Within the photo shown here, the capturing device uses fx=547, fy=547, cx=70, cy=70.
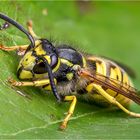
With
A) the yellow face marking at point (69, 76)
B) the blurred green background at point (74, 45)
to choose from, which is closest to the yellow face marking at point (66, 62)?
the yellow face marking at point (69, 76)

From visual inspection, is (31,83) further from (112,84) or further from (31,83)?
(112,84)

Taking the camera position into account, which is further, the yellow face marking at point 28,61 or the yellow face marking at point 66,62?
the yellow face marking at point 66,62

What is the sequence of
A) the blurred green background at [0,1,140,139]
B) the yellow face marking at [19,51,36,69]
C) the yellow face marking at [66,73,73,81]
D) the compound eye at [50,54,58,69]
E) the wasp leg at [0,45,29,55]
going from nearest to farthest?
the blurred green background at [0,1,140,139]
the yellow face marking at [19,51,36,69]
the compound eye at [50,54,58,69]
the wasp leg at [0,45,29,55]
the yellow face marking at [66,73,73,81]

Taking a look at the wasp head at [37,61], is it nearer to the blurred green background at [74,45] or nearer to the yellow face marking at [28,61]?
the yellow face marking at [28,61]

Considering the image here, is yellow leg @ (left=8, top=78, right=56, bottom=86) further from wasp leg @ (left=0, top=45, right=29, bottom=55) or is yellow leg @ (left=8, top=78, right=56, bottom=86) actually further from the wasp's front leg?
wasp leg @ (left=0, top=45, right=29, bottom=55)

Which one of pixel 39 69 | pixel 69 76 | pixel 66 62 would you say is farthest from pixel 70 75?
pixel 39 69

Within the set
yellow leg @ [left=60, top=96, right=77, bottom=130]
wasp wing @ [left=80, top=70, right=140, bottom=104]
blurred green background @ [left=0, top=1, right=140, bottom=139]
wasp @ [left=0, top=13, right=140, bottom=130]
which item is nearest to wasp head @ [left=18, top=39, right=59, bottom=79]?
wasp @ [left=0, top=13, right=140, bottom=130]

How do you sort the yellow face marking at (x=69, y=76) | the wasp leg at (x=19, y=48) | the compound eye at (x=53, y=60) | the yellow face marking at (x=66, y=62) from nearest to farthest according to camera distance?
the compound eye at (x=53, y=60)
the wasp leg at (x=19, y=48)
the yellow face marking at (x=66, y=62)
the yellow face marking at (x=69, y=76)
